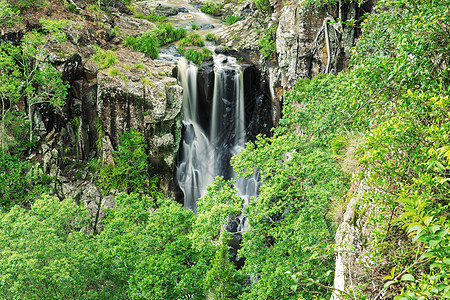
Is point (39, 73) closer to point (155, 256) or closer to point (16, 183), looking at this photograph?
point (16, 183)

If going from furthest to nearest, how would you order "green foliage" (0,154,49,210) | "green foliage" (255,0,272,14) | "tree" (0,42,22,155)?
"green foliage" (255,0,272,14) < "green foliage" (0,154,49,210) < "tree" (0,42,22,155)

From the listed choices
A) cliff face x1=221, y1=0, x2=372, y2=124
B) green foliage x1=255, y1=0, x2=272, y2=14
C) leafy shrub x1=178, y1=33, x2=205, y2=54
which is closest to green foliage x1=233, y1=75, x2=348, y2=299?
cliff face x1=221, y1=0, x2=372, y2=124

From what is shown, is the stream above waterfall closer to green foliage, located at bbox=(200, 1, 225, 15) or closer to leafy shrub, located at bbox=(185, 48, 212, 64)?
leafy shrub, located at bbox=(185, 48, 212, 64)

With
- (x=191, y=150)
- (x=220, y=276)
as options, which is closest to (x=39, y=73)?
(x=191, y=150)

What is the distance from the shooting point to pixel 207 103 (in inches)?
872

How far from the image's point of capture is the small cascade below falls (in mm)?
21719

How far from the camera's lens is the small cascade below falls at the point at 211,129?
2172 cm

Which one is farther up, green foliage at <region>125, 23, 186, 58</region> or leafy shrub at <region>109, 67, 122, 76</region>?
green foliage at <region>125, 23, 186, 58</region>

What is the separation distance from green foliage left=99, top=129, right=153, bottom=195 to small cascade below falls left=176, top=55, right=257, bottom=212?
3.32 m

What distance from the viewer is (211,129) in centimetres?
2262

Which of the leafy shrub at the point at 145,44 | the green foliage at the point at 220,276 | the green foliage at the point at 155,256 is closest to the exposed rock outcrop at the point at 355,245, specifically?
the green foliage at the point at 220,276

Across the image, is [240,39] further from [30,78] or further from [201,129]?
[30,78]

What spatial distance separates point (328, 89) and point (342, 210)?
5.42 metres

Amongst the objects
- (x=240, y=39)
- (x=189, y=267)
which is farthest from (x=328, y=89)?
(x=240, y=39)
